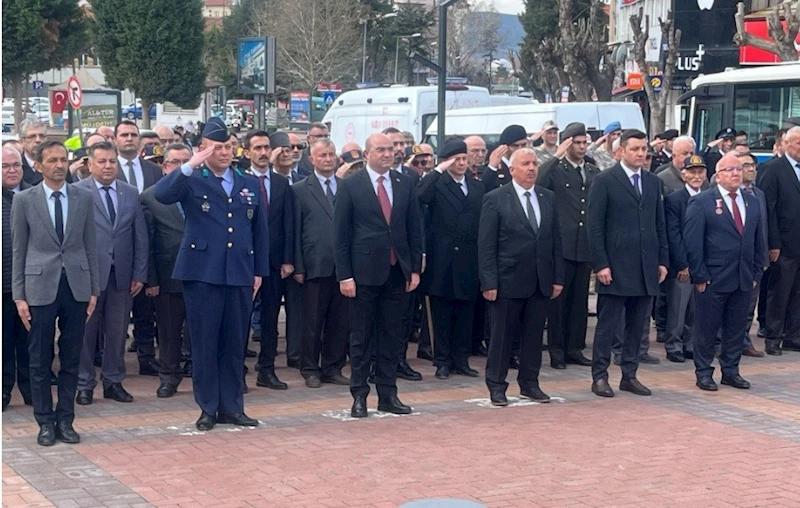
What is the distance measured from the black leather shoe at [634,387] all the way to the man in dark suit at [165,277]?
12.3 feet

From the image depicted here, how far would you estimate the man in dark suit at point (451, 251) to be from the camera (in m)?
11.0

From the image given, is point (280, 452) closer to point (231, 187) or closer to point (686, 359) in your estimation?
point (231, 187)

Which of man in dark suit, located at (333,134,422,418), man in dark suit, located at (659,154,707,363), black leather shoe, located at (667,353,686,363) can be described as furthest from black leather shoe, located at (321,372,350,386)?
black leather shoe, located at (667,353,686,363)

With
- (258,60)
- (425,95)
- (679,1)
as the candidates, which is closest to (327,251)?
(258,60)

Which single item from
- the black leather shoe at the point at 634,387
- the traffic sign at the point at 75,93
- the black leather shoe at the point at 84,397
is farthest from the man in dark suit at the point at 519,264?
the traffic sign at the point at 75,93

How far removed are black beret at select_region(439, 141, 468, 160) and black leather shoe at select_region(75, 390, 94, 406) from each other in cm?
364

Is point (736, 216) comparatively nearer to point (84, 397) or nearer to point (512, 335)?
point (512, 335)

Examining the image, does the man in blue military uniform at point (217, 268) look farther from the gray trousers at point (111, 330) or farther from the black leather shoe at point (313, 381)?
the black leather shoe at point (313, 381)

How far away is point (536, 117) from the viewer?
22.5m

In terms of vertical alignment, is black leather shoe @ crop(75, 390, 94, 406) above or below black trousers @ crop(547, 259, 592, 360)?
below

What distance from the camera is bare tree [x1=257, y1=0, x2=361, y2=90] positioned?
65.1 metres

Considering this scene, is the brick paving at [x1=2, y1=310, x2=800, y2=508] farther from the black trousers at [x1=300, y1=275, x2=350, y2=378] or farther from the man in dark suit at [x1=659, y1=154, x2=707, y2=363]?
the man in dark suit at [x1=659, y1=154, x2=707, y2=363]

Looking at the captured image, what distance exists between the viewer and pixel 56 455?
8047 millimetres

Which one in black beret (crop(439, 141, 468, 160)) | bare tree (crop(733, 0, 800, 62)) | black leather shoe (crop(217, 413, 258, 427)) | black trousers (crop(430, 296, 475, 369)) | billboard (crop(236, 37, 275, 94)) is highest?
bare tree (crop(733, 0, 800, 62))
